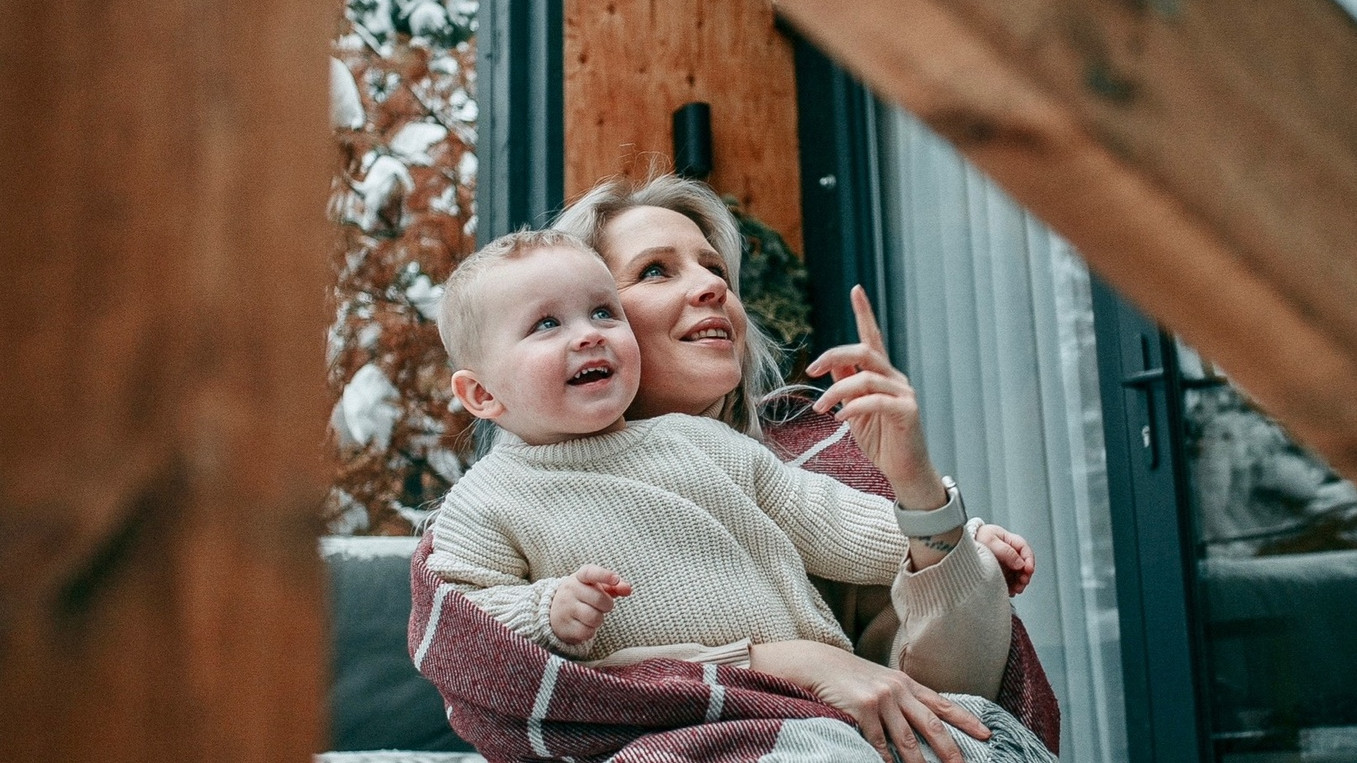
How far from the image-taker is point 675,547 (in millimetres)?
1461

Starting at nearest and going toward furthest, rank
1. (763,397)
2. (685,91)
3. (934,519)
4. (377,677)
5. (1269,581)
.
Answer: (934,519) → (763,397) → (1269,581) → (377,677) → (685,91)

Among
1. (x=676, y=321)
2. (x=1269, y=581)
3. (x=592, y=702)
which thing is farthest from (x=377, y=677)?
(x=1269, y=581)

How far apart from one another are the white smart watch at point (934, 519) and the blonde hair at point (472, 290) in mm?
547

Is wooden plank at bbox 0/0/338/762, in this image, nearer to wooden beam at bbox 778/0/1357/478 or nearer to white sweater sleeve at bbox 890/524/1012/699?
wooden beam at bbox 778/0/1357/478

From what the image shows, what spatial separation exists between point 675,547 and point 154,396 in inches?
40.5

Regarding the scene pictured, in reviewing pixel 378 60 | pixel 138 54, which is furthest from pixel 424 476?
pixel 138 54

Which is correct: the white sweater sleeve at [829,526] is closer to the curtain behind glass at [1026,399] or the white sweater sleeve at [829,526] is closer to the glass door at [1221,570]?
the glass door at [1221,570]

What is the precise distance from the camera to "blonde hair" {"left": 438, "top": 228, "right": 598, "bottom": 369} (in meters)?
1.62

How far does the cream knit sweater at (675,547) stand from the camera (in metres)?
1.43

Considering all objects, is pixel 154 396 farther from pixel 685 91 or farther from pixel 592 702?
pixel 685 91

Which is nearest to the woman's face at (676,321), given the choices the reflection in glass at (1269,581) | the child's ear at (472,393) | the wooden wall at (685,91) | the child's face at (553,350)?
the child's face at (553,350)

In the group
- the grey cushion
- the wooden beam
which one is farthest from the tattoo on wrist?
the grey cushion

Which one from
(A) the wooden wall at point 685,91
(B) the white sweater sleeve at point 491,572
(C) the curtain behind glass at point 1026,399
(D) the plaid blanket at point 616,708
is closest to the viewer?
→ (D) the plaid blanket at point 616,708

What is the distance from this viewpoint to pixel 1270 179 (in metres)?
0.53
